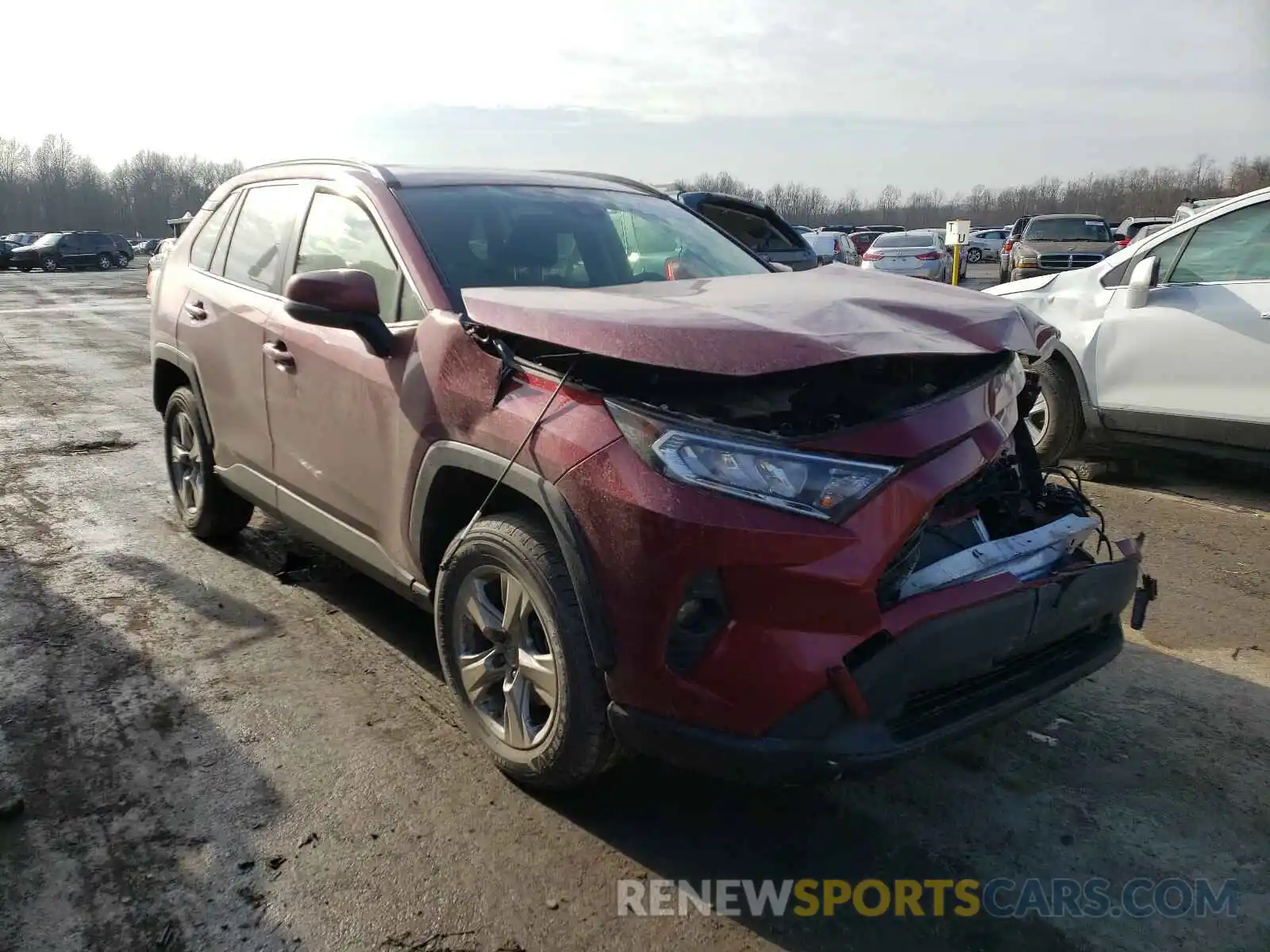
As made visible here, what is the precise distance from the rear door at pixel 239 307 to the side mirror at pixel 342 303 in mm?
846

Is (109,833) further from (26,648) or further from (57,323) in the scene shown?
(57,323)

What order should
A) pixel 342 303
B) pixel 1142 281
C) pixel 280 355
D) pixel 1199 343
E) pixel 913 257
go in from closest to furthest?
pixel 342 303, pixel 280 355, pixel 1199 343, pixel 1142 281, pixel 913 257

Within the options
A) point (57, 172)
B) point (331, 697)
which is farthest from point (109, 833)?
point (57, 172)

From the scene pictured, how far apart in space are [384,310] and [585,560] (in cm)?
133

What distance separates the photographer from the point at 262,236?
4.22m

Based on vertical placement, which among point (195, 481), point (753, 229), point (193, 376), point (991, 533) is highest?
point (753, 229)

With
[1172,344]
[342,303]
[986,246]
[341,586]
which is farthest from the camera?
[986,246]

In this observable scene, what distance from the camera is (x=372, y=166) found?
373cm

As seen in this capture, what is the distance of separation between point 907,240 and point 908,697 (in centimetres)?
2163

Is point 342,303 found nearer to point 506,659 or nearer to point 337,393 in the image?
point 337,393

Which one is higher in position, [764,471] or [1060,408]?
[764,471]

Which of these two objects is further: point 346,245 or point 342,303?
point 346,245

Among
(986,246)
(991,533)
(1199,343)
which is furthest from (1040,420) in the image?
(986,246)

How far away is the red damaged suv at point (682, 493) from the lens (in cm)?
225
